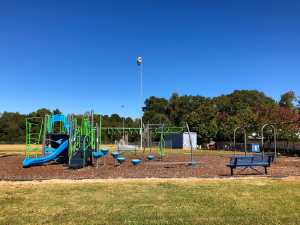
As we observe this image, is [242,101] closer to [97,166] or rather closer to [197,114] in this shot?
[197,114]

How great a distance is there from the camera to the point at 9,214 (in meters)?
4.57

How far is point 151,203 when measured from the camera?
17.3 ft

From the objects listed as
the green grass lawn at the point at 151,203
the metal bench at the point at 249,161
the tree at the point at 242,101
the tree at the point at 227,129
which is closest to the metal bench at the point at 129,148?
the metal bench at the point at 249,161

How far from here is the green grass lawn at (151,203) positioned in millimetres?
4344

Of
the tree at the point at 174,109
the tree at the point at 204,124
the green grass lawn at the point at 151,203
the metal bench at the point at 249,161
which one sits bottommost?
the green grass lawn at the point at 151,203

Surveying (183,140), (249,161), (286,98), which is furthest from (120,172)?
(286,98)

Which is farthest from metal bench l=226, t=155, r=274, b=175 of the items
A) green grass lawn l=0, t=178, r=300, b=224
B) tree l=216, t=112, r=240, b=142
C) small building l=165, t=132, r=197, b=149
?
small building l=165, t=132, r=197, b=149

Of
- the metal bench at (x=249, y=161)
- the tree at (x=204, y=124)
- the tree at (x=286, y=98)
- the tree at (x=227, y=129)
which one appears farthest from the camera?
the tree at (x=286, y=98)

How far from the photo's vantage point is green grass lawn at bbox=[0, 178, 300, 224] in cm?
434

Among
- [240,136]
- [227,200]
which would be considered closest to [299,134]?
[240,136]

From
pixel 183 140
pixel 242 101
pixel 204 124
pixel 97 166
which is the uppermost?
pixel 242 101

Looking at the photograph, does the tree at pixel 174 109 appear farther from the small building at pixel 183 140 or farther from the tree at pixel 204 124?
the small building at pixel 183 140

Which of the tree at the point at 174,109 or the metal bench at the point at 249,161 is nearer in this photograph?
the metal bench at the point at 249,161

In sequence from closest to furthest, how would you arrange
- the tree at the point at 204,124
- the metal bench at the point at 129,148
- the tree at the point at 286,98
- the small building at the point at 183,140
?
the metal bench at the point at 129,148
the small building at the point at 183,140
the tree at the point at 204,124
the tree at the point at 286,98
